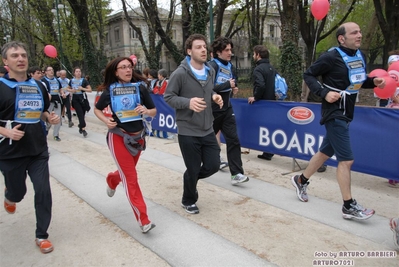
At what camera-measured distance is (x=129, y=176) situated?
3.74 meters

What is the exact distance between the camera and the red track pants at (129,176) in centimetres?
366

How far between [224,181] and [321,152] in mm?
1748

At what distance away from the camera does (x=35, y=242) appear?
12.3 feet

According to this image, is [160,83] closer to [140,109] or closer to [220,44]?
[220,44]

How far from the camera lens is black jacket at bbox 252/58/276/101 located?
632 cm

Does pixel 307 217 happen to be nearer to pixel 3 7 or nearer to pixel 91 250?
pixel 91 250

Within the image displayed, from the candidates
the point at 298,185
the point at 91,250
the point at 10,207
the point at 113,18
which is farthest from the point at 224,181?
the point at 113,18

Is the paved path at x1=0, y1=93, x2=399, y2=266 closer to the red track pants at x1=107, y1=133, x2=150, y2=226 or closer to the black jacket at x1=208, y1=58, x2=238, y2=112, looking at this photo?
the red track pants at x1=107, y1=133, x2=150, y2=226

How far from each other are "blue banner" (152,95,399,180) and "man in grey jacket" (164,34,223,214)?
210 centimetres

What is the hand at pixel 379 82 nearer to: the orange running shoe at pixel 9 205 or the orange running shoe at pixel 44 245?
the orange running shoe at pixel 44 245

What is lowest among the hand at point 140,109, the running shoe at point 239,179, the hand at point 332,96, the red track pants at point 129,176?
the running shoe at point 239,179

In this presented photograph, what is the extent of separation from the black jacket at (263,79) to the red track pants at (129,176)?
321cm

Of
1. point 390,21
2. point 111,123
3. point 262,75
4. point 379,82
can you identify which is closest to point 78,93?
point 262,75

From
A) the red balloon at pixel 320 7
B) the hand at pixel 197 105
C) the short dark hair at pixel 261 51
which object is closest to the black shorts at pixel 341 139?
the hand at pixel 197 105
